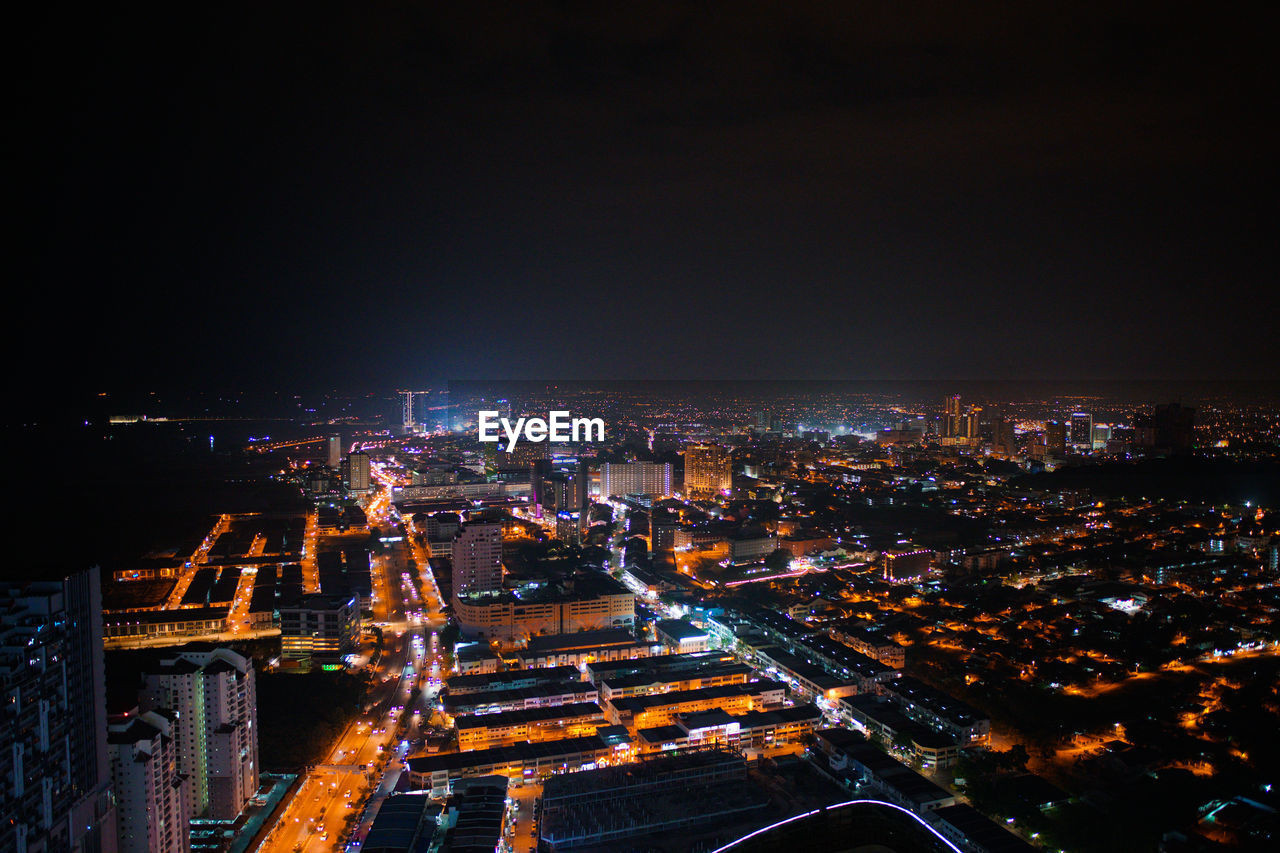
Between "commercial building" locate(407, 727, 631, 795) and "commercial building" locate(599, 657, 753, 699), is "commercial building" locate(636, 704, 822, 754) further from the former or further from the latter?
"commercial building" locate(599, 657, 753, 699)

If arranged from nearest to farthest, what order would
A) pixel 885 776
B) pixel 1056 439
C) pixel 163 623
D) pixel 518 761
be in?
pixel 885 776, pixel 518 761, pixel 163 623, pixel 1056 439

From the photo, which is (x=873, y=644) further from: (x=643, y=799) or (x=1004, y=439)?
(x=1004, y=439)

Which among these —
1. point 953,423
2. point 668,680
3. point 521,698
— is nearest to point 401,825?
→ point 521,698

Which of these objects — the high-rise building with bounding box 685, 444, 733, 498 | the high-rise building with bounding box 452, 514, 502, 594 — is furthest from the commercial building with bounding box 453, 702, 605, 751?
the high-rise building with bounding box 685, 444, 733, 498

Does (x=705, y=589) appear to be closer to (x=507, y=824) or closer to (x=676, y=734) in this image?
(x=676, y=734)

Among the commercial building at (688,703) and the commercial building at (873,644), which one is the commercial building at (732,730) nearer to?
the commercial building at (688,703)

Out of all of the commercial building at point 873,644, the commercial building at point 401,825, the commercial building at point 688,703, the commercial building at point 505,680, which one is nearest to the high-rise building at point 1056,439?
the commercial building at point 873,644
